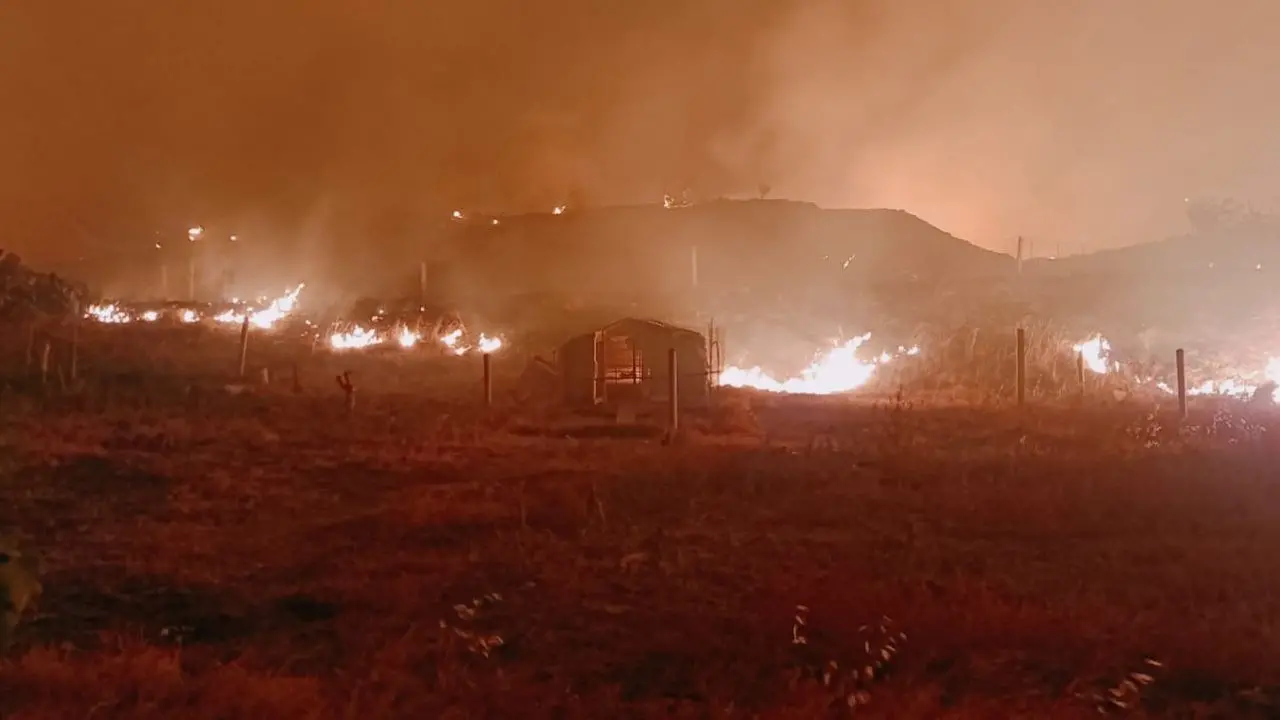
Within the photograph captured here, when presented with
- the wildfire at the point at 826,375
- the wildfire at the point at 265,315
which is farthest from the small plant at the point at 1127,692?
the wildfire at the point at 265,315

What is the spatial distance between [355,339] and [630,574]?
1377 inches

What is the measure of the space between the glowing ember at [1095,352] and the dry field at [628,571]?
50.8 feet

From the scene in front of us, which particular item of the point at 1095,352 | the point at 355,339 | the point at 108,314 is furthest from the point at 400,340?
the point at 1095,352

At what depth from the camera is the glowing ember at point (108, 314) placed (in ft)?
136

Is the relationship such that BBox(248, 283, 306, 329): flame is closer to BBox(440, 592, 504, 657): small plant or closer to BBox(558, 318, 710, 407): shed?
BBox(558, 318, 710, 407): shed

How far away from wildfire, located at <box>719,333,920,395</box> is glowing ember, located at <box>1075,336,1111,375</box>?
5.49m

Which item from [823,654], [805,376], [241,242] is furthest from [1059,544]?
[241,242]

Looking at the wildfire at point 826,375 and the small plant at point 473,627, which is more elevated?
the wildfire at point 826,375

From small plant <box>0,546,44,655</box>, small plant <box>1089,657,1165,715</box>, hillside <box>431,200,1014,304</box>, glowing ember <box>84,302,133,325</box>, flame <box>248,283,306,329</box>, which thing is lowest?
small plant <box>1089,657,1165,715</box>

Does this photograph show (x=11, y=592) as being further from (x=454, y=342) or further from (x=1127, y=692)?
(x=454, y=342)

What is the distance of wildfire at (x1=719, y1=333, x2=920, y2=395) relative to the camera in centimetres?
3266

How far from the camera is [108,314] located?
44250mm

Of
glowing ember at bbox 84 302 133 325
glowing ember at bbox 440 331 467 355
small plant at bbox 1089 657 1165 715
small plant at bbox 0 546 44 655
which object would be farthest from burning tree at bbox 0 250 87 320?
small plant at bbox 1089 657 1165 715

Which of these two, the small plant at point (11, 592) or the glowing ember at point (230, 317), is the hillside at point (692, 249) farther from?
the small plant at point (11, 592)
